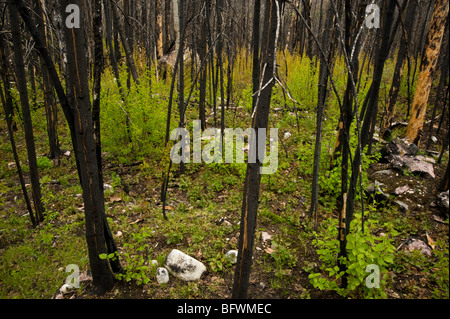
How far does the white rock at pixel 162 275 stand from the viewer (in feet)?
9.26

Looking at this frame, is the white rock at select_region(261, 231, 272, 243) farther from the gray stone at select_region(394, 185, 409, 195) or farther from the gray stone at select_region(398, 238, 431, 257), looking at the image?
the gray stone at select_region(394, 185, 409, 195)

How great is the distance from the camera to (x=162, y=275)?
2.86 metres

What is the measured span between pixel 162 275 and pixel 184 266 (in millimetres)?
246

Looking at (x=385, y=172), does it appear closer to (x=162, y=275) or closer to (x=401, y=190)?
(x=401, y=190)

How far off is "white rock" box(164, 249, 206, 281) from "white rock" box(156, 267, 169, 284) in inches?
3.4

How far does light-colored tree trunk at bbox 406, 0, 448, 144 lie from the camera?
5.61 meters

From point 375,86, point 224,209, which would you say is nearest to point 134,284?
point 224,209

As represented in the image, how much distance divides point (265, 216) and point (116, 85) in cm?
411

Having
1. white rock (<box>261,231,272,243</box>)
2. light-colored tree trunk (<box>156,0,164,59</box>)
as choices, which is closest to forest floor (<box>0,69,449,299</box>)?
white rock (<box>261,231,272,243</box>)

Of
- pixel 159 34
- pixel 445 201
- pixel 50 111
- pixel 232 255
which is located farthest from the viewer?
pixel 159 34

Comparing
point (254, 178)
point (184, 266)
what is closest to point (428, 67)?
point (254, 178)
